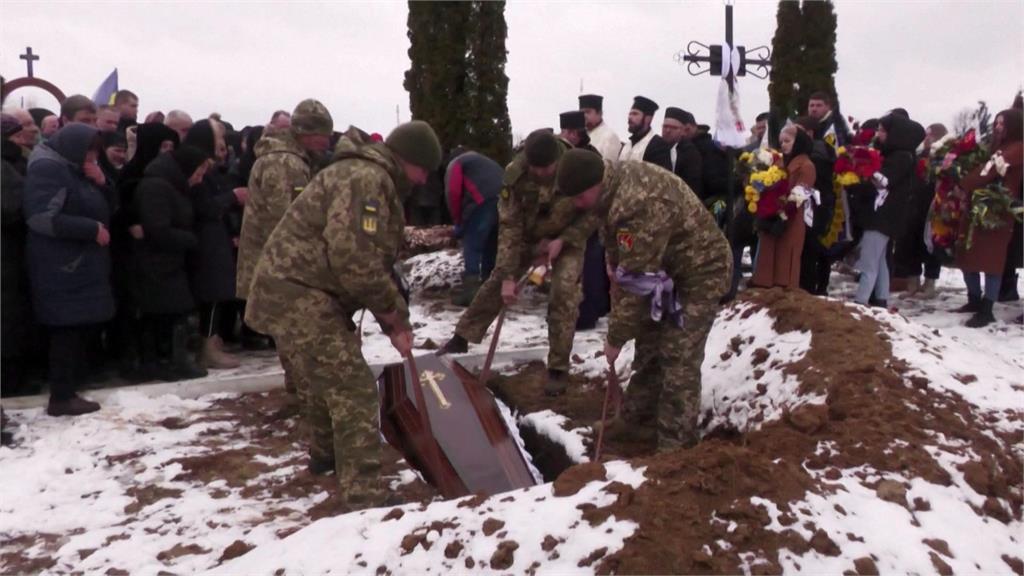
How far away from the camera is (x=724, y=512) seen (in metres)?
3.06

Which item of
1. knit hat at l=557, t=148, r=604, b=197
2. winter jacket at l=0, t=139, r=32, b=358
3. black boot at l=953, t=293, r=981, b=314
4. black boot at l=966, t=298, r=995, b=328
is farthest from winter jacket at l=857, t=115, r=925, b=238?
winter jacket at l=0, t=139, r=32, b=358

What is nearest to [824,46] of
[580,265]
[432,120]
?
[432,120]

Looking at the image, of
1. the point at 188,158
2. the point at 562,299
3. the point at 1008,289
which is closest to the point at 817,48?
the point at 1008,289

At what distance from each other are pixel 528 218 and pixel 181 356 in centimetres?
270

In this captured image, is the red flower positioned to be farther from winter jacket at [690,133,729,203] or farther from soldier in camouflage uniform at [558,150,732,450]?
soldier in camouflage uniform at [558,150,732,450]

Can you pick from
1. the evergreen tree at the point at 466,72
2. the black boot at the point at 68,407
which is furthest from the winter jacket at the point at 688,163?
the black boot at the point at 68,407

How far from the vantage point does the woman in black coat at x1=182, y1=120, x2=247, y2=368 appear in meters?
6.34

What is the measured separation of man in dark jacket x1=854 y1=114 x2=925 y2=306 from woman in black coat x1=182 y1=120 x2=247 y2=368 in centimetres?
546

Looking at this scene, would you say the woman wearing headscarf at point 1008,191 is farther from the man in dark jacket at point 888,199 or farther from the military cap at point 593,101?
the military cap at point 593,101

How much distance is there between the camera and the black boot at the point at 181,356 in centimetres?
629

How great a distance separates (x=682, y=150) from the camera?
8.20 meters

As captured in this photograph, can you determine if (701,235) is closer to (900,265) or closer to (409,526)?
(409,526)

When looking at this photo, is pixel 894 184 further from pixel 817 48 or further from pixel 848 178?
pixel 817 48

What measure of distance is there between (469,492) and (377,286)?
112 centimetres
